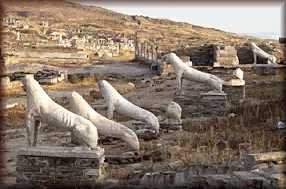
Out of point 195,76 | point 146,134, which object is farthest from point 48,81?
point 146,134

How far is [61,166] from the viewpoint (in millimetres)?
7387

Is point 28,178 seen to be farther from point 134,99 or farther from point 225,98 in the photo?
point 134,99

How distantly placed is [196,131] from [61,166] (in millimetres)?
4398

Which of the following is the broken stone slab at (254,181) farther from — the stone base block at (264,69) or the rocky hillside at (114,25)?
the rocky hillside at (114,25)

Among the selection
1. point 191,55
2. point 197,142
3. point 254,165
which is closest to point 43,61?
point 191,55

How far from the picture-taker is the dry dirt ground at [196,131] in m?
8.28

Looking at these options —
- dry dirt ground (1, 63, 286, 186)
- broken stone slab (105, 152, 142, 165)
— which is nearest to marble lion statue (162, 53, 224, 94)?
dry dirt ground (1, 63, 286, 186)

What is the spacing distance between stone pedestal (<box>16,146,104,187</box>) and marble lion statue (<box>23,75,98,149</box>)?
212 millimetres

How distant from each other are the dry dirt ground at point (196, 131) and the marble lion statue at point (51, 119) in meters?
0.64

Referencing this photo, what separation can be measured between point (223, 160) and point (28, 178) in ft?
9.09

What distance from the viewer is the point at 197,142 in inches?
377

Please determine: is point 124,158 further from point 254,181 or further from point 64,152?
point 254,181

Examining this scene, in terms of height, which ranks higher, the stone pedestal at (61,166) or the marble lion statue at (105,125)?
the marble lion statue at (105,125)

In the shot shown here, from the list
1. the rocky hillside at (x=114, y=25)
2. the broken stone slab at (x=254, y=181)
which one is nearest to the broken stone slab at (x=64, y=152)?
the broken stone slab at (x=254, y=181)
